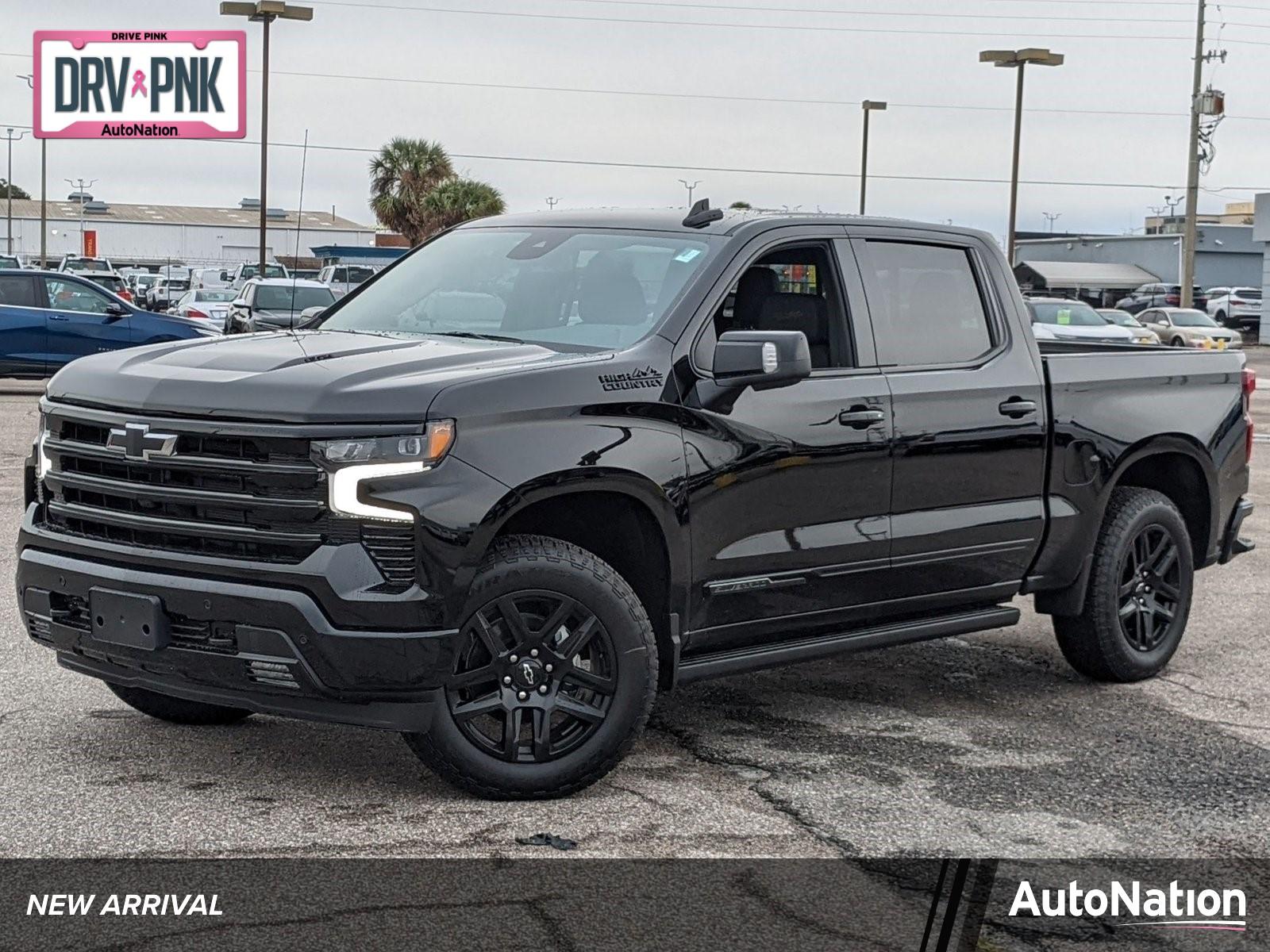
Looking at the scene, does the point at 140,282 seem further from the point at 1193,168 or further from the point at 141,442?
the point at 141,442

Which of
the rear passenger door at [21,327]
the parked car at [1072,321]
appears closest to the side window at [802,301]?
the rear passenger door at [21,327]

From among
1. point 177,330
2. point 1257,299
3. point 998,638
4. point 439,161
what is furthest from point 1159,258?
point 998,638

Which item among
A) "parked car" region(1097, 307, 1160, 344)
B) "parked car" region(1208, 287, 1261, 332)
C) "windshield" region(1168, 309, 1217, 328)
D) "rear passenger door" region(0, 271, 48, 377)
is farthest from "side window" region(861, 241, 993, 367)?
"parked car" region(1208, 287, 1261, 332)

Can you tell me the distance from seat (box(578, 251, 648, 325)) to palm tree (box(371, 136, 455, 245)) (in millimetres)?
59106

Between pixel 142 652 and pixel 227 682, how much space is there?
0.94 ft

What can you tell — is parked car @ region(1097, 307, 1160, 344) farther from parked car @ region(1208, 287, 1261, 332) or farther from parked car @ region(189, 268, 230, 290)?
parked car @ region(189, 268, 230, 290)

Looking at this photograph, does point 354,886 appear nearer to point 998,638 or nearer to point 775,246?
point 775,246

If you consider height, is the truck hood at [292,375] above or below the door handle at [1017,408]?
above

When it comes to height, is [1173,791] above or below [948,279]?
below

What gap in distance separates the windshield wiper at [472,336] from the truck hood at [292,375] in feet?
0.24

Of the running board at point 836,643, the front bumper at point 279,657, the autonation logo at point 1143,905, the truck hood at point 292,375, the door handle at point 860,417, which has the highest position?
the truck hood at point 292,375

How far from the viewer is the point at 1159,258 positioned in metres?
84.9

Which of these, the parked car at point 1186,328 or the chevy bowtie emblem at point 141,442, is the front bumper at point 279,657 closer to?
the chevy bowtie emblem at point 141,442

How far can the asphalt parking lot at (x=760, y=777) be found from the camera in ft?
16.0
